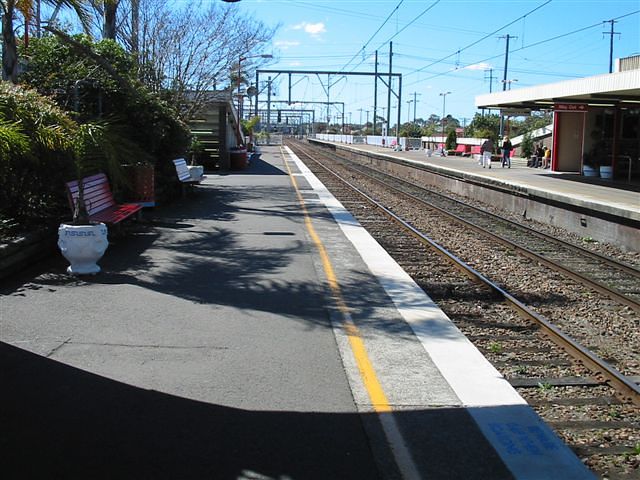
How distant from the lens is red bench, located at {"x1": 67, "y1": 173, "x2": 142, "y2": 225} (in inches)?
375

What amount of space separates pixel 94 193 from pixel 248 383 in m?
6.64

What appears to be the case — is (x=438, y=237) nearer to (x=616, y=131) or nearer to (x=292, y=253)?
(x=292, y=253)

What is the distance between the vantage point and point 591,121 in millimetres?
28938

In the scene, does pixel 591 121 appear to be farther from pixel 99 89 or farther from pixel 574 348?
pixel 574 348

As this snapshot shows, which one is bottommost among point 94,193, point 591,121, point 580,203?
point 580,203

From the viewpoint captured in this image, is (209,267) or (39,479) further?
(209,267)

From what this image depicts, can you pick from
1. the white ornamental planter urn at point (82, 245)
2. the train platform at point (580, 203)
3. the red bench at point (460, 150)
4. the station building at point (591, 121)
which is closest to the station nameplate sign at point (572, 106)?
the station building at point (591, 121)

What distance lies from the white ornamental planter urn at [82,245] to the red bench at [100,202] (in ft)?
3.74

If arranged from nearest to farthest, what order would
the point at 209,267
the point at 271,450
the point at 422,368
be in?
the point at 271,450 → the point at 422,368 → the point at 209,267

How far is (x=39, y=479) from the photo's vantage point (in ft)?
11.5

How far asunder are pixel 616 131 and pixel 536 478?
83.6 ft

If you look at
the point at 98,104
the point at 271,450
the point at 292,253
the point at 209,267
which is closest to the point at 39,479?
the point at 271,450

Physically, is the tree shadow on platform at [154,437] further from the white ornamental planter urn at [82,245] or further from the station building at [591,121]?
the station building at [591,121]

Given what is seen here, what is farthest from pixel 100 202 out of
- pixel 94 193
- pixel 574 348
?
pixel 574 348
